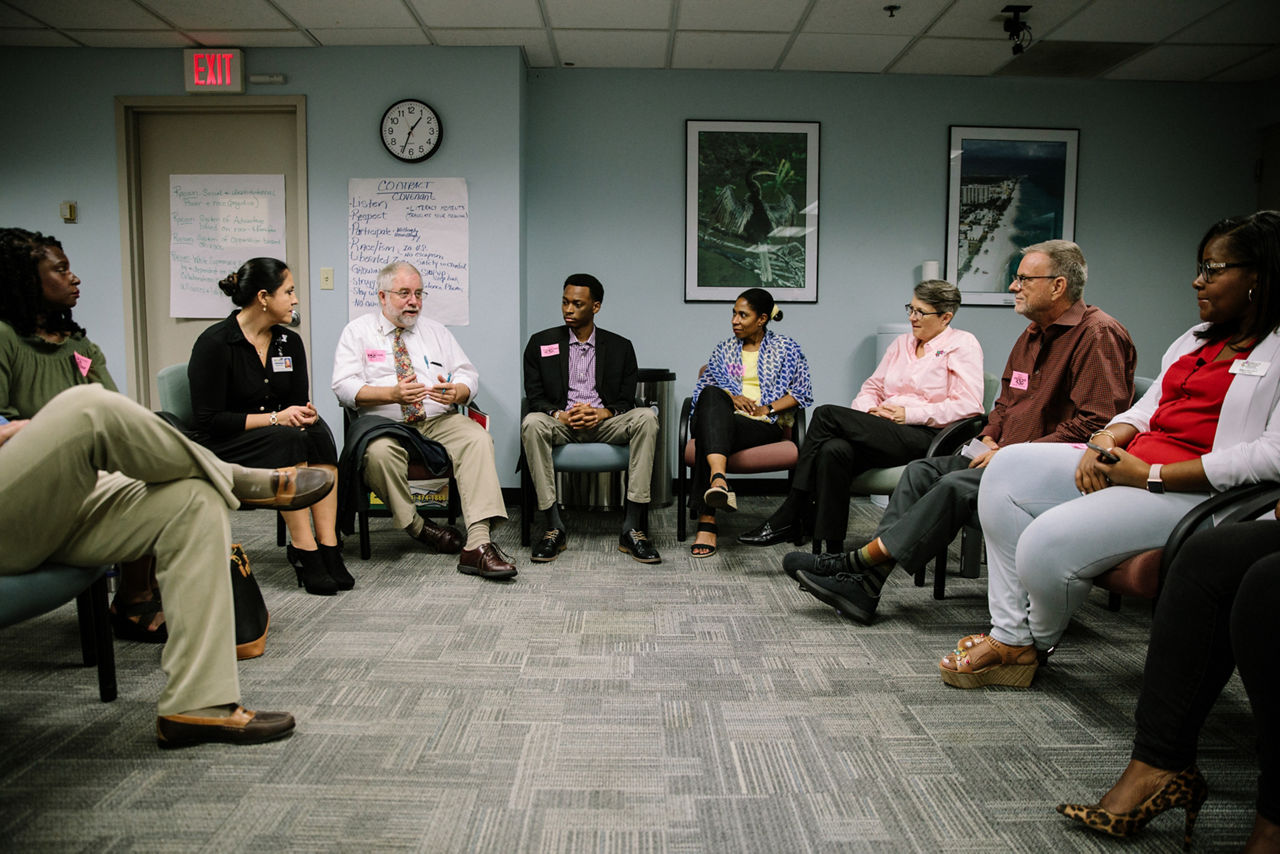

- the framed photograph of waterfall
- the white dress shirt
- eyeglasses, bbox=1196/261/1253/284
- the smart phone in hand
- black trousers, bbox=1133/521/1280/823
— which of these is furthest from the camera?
the framed photograph of waterfall

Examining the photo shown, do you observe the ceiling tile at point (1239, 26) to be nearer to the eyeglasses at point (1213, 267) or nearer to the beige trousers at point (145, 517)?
the eyeglasses at point (1213, 267)

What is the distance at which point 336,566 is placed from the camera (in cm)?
294

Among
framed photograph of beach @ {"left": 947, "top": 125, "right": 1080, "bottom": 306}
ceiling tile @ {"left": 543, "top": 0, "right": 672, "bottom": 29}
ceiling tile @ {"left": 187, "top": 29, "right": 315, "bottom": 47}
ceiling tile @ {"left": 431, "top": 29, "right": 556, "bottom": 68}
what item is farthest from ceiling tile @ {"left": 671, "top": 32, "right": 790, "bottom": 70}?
ceiling tile @ {"left": 187, "top": 29, "right": 315, "bottom": 47}

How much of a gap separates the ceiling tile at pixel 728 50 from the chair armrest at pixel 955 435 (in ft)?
7.50

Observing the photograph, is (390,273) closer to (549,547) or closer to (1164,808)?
(549,547)

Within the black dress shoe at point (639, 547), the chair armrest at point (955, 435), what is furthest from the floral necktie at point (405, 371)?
the chair armrest at point (955, 435)

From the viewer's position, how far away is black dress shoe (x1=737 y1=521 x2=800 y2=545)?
3.46 metres

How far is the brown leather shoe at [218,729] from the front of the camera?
171 cm

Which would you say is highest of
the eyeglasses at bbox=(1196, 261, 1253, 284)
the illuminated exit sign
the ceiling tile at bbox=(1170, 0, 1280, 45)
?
the ceiling tile at bbox=(1170, 0, 1280, 45)

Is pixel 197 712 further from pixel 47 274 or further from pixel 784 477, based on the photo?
pixel 784 477

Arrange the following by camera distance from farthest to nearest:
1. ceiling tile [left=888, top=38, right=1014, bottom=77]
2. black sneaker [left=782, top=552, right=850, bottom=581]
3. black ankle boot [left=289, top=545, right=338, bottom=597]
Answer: ceiling tile [left=888, top=38, right=1014, bottom=77]
black ankle boot [left=289, top=545, right=338, bottom=597]
black sneaker [left=782, top=552, right=850, bottom=581]

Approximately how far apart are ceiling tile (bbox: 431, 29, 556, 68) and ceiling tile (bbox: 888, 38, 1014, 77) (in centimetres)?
202

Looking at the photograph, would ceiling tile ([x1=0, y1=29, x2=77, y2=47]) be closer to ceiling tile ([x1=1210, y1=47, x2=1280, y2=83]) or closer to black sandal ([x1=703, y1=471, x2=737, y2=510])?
black sandal ([x1=703, y1=471, x2=737, y2=510])

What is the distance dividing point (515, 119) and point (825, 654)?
130 inches
